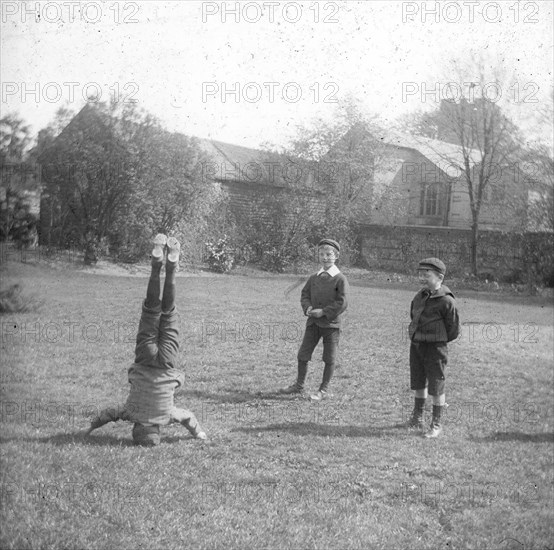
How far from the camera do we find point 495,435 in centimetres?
515

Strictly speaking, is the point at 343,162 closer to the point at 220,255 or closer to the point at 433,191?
the point at 220,255

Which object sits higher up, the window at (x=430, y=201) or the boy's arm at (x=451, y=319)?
the window at (x=430, y=201)

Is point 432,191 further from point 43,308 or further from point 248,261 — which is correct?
point 43,308

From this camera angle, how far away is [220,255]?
18.8 ft

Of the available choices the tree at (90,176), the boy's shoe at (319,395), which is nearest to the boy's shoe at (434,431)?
the boy's shoe at (319,395)

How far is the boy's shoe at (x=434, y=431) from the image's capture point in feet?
16.6

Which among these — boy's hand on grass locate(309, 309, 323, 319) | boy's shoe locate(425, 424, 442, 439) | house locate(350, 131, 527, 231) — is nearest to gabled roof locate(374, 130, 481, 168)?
house locate(350, 131, 527, 231)

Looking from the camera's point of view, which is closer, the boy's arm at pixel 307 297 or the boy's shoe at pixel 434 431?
A: the boy's shoe at pixel 434 431

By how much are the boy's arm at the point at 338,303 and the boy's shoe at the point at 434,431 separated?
149 cm

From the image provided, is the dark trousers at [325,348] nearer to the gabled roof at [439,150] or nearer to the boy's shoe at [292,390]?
the boy's shoe at [292,390]

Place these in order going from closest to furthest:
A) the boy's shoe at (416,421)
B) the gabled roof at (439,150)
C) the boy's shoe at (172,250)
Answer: the boy's shoe at (172,250)
the boy's shoe at (416,421)
the gabled roof at (439,150)

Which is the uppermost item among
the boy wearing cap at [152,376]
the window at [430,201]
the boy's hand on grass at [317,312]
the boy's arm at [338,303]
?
the window at [430,201]

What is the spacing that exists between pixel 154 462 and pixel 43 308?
2.15 metres

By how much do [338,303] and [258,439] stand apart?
1.86 meters
